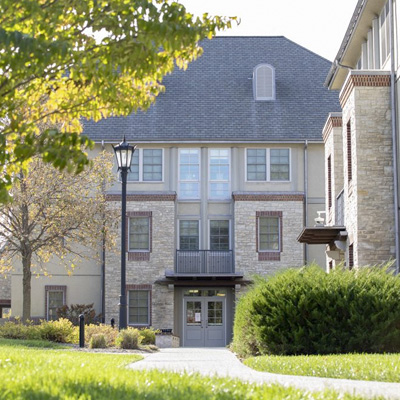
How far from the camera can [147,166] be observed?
149ft

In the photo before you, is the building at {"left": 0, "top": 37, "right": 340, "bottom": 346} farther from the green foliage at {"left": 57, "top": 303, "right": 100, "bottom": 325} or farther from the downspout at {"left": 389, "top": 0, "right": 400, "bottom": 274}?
the downspout at {"left": 389, "top": 0, "right": 400, "bottom": 274}

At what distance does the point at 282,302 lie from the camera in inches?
737

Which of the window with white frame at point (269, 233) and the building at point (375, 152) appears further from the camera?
the window with white frame at point (269, 233)

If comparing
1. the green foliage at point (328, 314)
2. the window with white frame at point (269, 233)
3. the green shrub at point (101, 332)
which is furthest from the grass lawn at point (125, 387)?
the window with white frame at point (269, 233)

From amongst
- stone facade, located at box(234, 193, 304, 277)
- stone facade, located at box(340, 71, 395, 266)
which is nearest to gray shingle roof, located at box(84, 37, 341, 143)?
stone facade, located at box(234, 193, 304, 277)

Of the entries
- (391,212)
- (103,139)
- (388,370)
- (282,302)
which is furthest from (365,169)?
(103,139)

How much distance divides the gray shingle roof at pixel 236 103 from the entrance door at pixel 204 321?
787 centimetres

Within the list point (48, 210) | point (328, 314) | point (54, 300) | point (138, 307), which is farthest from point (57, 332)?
point (54, 300)

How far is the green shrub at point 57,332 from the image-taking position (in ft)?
91.0

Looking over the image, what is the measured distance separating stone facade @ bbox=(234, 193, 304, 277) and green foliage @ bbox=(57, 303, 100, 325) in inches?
280

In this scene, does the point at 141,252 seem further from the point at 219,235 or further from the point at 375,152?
the point at 375,152

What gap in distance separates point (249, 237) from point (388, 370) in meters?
32.1

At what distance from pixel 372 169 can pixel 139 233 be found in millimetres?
21726

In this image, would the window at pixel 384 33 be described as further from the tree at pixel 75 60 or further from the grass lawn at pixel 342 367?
the tree at pixel 75 60
